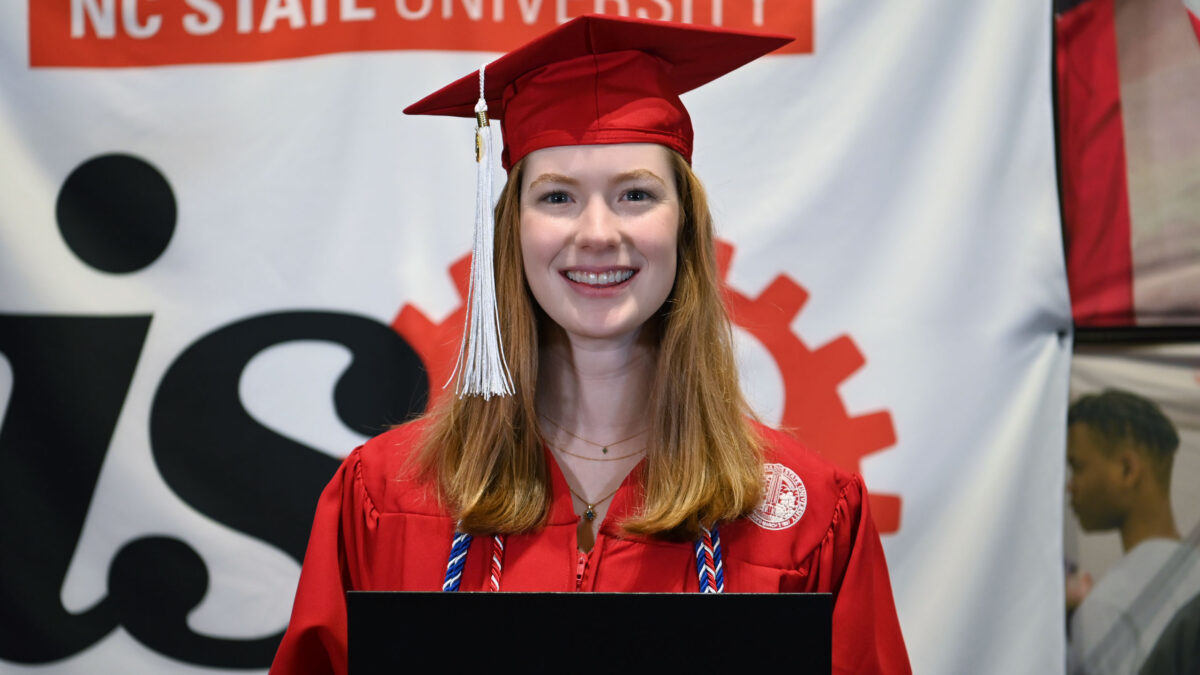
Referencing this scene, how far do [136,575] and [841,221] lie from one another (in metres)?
1.58

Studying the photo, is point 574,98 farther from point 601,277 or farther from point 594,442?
point 594,442

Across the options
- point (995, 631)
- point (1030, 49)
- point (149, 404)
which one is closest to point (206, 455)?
point (149, 404)

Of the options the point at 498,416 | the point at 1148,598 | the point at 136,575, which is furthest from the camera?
the point at 136,575

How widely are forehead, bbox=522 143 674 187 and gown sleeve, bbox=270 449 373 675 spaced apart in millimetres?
508

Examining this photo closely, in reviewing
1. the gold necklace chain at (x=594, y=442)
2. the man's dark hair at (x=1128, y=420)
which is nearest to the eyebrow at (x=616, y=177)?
the gold necklace chain at (x=594, y=442)

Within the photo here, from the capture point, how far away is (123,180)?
7.19ft

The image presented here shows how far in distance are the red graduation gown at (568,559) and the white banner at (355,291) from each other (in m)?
A: 0.68

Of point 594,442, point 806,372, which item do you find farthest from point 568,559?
point 806,372

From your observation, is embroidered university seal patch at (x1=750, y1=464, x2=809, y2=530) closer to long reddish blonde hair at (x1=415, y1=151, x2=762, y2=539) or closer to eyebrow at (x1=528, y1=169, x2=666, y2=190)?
long reddish blonde hair at (x1=415, y1=151, x2=762, y2=539)

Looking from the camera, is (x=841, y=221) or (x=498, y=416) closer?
(x=498, y=416)

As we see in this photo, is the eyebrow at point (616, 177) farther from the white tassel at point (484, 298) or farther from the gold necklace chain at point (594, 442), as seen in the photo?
the gold necklace chain at point (594, 442)

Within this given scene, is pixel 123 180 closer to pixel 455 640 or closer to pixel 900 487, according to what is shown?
Answer: pixel 455 640

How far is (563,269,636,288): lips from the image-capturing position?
4.60 feet

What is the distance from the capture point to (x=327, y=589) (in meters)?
1.39
